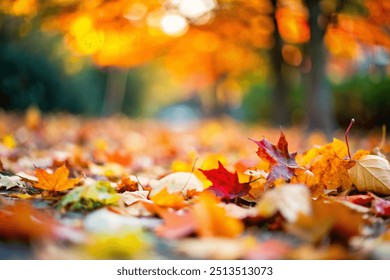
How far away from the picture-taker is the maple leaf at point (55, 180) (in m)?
1.17

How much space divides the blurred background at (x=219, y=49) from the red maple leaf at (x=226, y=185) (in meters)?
1.81

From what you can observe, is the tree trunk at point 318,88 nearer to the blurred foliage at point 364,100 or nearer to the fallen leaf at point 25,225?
the blurred foliage at point 364,100

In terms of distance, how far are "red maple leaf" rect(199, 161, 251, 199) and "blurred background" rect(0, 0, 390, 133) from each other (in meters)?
1.81

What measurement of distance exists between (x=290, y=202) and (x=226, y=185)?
330 mm

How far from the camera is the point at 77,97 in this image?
8.64 m

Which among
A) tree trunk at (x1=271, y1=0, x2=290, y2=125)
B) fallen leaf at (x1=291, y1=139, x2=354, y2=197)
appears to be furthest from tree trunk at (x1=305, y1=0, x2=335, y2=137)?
fallen leaf at (x1=291, y1=139, x2=354, y2=197)

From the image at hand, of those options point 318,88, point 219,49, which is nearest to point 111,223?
point 318,88

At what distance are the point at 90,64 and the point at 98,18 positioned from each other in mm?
6994

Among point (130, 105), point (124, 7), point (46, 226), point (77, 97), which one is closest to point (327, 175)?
point (46, 226)

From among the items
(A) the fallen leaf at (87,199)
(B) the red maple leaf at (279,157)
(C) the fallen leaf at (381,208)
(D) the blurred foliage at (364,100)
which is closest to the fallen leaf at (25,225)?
(A) the fallen leaf at (87,199)

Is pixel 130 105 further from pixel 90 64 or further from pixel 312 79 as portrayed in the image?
pixel 312 79

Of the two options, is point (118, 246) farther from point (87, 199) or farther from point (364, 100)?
point (364, 100)

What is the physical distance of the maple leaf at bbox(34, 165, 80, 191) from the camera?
1174 millimetres

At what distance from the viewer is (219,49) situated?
29.7 ft
